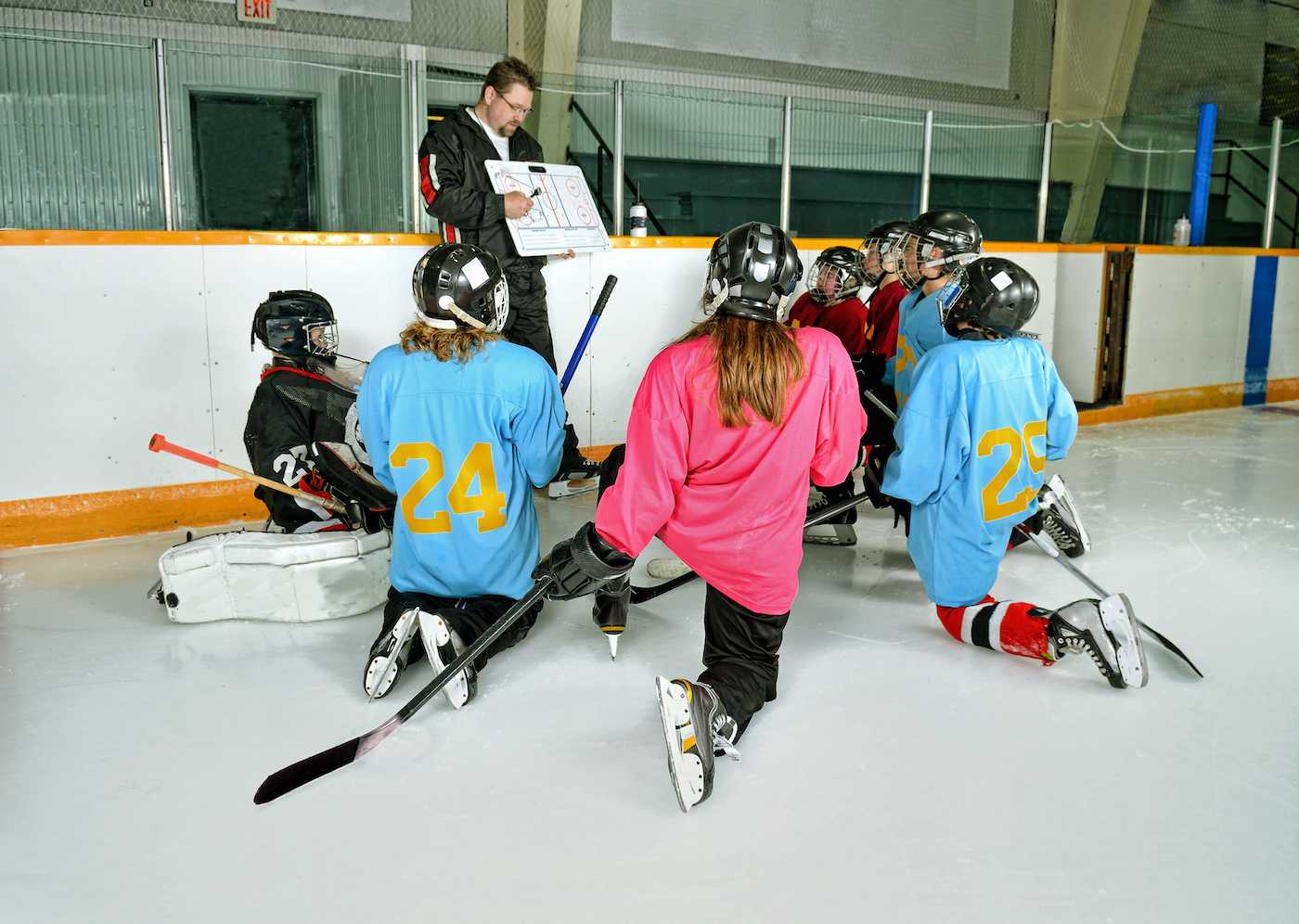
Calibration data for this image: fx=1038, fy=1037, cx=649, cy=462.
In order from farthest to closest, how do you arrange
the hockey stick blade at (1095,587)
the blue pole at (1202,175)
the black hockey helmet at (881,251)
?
the blue pole at (1202,175) → the black hockey helmet at (881,251) → the hockey stick blade at (1095,587)

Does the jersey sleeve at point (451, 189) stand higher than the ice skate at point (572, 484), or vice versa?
the jersey sleeve at point (451, 189)

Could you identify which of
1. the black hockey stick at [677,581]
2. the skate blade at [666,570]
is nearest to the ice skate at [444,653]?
the black hockey stick at [677,581]

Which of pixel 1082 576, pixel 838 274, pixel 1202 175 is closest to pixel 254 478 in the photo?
pixel 838 274

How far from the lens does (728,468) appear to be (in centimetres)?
223

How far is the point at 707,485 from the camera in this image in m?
2.27

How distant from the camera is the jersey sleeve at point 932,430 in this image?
2.74m

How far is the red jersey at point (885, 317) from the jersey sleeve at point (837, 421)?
1.85 metres

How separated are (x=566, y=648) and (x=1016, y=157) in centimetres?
554

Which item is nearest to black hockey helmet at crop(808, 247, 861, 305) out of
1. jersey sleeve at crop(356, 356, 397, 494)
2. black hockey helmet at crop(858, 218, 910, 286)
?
black hockey helmet at crop(858, 218, 910, 286)

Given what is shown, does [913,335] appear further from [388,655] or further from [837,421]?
[388,655]

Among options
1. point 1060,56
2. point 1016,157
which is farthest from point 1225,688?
point 1060,56

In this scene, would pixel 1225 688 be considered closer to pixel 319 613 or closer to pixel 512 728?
pixel 512 728

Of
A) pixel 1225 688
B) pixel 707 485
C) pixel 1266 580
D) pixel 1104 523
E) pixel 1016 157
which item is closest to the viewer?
pixel 707 485

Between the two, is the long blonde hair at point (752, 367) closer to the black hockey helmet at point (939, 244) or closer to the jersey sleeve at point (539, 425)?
the jersey sleeve at point (539, 425)
